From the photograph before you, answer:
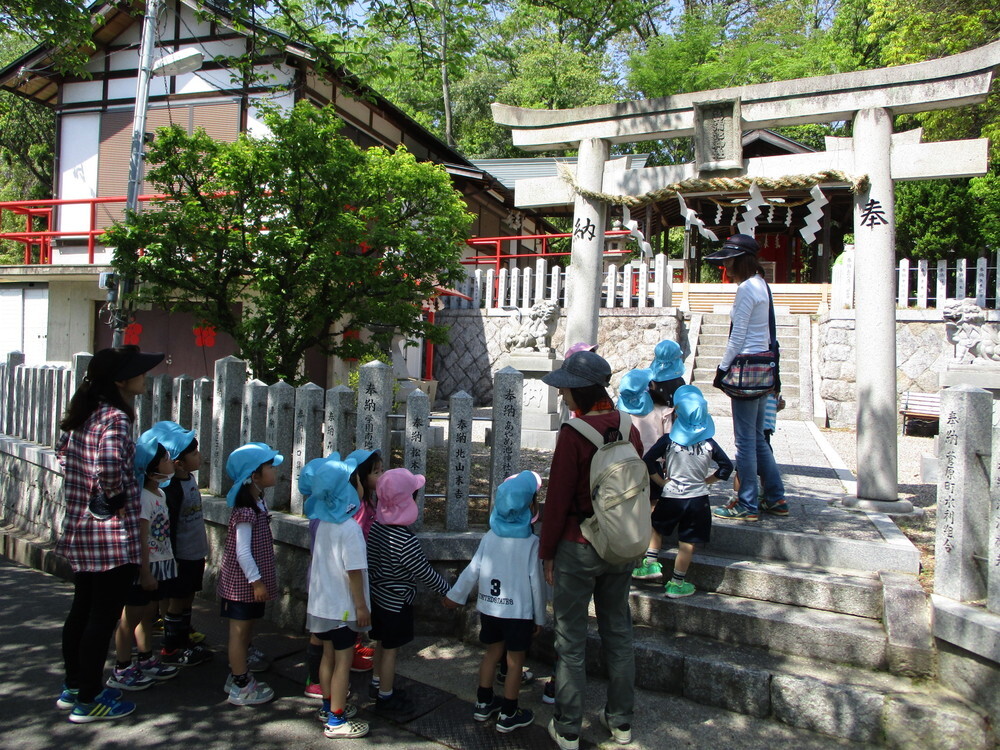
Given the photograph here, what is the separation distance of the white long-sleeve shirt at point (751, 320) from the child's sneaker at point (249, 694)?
350cm

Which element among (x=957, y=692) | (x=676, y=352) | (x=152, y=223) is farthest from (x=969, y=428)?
(x=152, y=223)

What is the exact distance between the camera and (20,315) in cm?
1497

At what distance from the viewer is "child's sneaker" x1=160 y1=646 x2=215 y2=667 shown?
4391mm

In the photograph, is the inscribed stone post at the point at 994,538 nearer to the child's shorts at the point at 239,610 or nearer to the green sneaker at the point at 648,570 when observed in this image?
the green sneaker at the point at 648,570

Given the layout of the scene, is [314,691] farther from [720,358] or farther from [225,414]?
[720,358]

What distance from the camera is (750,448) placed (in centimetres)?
495

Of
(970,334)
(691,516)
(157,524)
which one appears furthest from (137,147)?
(970,334)

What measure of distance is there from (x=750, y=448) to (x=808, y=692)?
1.79 meters

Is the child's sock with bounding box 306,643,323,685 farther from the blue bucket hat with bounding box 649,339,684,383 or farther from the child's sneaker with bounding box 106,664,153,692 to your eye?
the blue bucket hat with bounding box 649,339,684,383

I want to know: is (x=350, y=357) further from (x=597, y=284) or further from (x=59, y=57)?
(x=59, y=57)

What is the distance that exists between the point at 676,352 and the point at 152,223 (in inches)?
203

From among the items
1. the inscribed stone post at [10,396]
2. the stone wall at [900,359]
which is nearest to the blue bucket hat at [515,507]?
the inscribed stone post at [10,396]

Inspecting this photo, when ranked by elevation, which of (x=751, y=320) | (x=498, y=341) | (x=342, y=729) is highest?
(x=498, y=341)

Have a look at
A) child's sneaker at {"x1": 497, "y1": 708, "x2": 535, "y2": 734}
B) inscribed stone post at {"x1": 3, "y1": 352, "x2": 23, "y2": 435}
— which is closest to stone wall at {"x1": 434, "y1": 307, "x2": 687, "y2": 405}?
inscribed stone post at {"x1": 3, "y1": 352, "x2": 23, "y2": 435}
